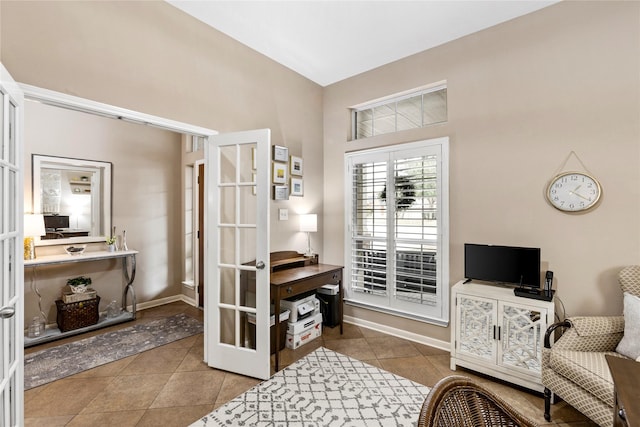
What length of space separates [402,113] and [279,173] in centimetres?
155

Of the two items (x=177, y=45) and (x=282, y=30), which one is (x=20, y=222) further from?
(x=282, y=30)

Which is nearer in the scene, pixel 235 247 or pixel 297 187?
pixel 235 247

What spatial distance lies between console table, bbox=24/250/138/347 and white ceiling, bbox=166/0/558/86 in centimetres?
287

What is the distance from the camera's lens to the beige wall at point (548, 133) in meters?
2.21

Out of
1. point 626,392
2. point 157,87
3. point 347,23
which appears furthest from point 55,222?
point 626,392

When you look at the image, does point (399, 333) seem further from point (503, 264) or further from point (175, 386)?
point (175, 386)

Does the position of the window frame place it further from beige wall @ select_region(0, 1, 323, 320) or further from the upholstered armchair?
the upholstered armchair

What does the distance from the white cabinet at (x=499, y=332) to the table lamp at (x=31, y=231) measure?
4.25 m

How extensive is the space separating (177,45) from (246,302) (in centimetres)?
222

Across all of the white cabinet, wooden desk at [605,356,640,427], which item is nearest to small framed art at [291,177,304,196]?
the white cabinet

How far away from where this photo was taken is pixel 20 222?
5.29ft

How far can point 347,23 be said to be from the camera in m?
2.71

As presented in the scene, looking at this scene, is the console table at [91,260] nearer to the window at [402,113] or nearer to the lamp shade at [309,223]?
the lamp shade at [309,223]

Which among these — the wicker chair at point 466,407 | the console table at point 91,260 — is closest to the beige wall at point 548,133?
the wicker chair at point 466,407
